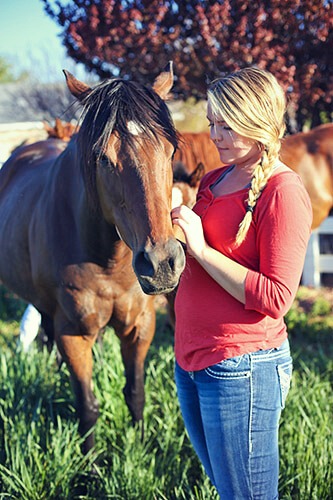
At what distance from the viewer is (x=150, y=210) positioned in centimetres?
178

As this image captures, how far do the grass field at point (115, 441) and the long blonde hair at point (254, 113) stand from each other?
4.87 ft

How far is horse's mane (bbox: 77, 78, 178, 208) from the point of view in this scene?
194cm

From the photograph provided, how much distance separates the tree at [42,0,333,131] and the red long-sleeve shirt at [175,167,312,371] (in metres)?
2.78

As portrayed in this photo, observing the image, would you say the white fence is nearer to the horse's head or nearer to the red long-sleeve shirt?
the horse's head

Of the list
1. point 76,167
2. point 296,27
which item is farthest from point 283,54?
point 76,167

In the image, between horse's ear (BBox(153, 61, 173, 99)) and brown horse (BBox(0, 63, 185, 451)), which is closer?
brown horse (BBox(0, 63, 185, 451))

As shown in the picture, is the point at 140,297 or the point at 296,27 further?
the point at 296,27

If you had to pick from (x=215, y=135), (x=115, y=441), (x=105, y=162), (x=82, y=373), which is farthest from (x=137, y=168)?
(x=115, y=441)

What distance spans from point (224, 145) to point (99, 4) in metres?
3.12

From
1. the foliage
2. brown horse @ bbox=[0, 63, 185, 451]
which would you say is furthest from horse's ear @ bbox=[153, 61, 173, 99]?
the foliage

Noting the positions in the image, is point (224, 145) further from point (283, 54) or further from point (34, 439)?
point (283, 54)

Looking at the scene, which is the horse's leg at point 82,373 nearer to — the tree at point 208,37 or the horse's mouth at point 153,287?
the horse's mouth at point 153,287

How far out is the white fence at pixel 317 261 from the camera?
6906mm

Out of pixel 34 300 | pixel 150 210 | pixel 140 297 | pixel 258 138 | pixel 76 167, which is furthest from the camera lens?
pixel 34 300
